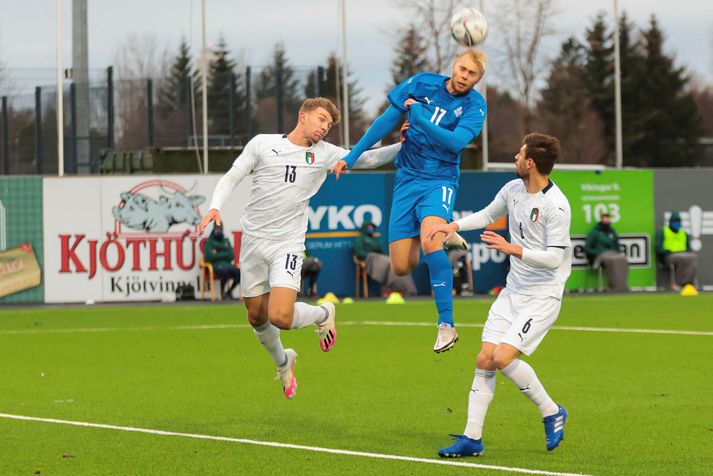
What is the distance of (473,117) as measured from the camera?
10.7 metres

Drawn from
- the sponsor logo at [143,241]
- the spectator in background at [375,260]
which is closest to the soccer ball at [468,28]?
the spectator in background at [375,260]

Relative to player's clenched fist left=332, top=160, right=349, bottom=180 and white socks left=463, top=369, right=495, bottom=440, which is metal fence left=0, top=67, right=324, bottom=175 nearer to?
player's clenched fist left=332, top=160, right=349, bottom=180

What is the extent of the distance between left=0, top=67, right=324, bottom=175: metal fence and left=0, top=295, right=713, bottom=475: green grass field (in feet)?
33.1

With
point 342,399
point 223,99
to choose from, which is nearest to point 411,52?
point 223,99

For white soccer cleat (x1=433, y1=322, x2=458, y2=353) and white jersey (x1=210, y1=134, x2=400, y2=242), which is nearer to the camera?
white soccer cleat (x1=433, y1=322, x2=458, y2=353)

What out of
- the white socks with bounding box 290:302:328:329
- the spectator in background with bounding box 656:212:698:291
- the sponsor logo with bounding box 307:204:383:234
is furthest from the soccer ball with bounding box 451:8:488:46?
the spectator in background with bounding box 656:212:698:291

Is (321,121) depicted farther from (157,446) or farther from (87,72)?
(87,72)

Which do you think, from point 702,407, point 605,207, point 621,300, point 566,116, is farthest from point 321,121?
point 566,116

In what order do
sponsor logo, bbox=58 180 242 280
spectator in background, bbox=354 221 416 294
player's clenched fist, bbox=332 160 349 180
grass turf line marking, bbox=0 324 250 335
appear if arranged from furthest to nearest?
spectator in background, bbox=354 221 416 294 < sponsor logo, bbox=58 180 242 280 < grass turf line marking, bbox=0 324 250 335 < player's clenched fist, bbox=332 160 349 180

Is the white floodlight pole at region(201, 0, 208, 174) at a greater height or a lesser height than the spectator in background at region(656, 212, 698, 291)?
greater

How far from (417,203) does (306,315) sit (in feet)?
4.91

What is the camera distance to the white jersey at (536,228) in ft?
30.6

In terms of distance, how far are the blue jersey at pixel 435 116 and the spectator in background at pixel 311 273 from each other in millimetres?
17229

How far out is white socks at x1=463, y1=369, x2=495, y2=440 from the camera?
9.59m
